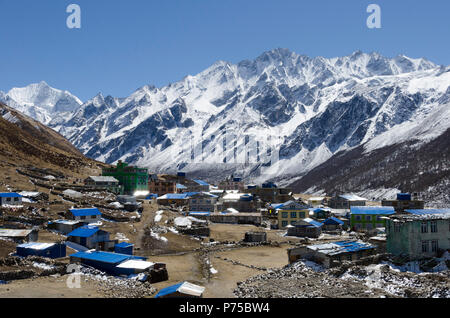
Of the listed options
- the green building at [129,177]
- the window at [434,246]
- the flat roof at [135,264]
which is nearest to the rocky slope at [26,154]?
the green building at [129,177]

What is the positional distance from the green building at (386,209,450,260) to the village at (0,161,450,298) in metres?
0.10

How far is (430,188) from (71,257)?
147364 mm

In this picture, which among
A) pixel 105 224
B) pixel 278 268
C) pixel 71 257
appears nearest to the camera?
pixel 71 257

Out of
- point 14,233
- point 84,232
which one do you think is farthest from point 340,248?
point 14,233

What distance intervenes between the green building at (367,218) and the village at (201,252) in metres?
0.20

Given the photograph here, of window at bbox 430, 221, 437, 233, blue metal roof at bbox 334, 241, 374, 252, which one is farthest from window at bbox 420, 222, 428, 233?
blue metal roof at bbox 334, 241, 374, 252

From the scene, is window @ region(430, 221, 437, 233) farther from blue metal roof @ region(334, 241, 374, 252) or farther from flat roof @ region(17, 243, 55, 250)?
flat roof @ region(17, 243, 55, 250)

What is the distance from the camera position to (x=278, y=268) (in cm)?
4881

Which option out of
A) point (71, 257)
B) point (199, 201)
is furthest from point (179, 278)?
point (199, 201)

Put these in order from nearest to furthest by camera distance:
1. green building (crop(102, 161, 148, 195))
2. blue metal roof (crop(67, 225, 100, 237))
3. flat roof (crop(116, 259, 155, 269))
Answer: flat roof (crop(116, 259, 155, 269)) < blue metal roof (crop(67, 225, 100, 237)) < green building (crop(102, 161, 148, 195))

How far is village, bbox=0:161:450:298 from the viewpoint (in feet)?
120

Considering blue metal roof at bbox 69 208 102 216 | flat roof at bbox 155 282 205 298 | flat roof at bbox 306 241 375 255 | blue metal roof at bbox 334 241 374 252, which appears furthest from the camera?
blue metal roof at bbox 69 208 102 216
